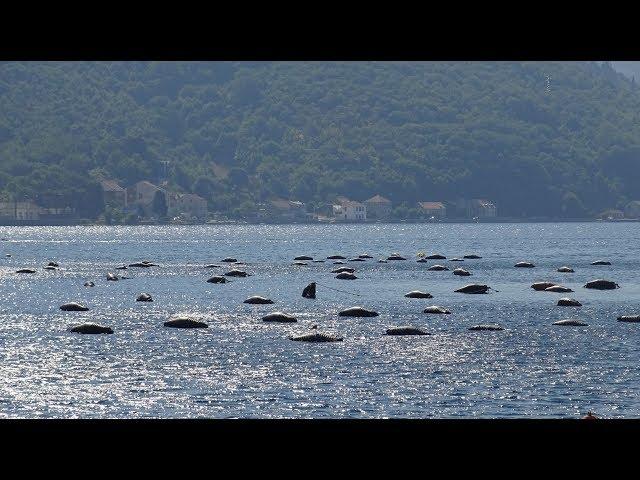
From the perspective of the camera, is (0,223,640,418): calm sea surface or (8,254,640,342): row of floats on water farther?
(8,254,640,342): row of floats on water

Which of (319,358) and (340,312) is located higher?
(319,358)

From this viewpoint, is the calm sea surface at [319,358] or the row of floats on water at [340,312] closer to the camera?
the calm sea surface at [319,358]

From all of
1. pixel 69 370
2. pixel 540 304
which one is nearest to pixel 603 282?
pixel 540 304

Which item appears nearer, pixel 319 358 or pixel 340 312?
pixel 319 358
